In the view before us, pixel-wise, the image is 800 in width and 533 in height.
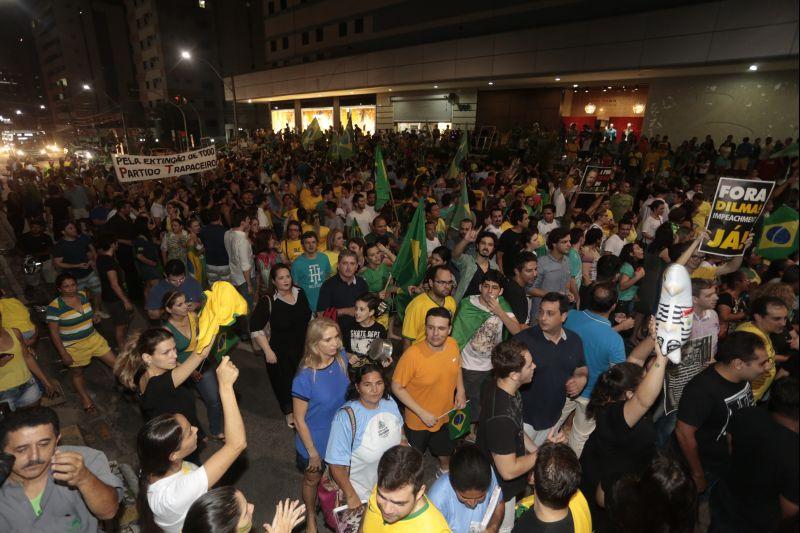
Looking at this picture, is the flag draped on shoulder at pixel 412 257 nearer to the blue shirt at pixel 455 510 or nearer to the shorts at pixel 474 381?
the shorts at pixel 474 381

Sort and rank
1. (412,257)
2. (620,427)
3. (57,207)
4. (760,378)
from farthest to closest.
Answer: (57,207)
(412,257)
(760,378)
(620,427)

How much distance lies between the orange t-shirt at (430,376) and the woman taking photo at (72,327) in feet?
13.3

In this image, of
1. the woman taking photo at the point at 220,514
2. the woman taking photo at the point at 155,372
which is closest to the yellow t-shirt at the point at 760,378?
the woman taking photo at the point at 220,514

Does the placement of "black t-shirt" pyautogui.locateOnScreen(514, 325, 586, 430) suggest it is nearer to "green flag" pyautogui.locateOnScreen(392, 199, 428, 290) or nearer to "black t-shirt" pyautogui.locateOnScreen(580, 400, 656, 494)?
"black t-shirt" pyautogui.locateOnScreen(580, 400, 656, 494)

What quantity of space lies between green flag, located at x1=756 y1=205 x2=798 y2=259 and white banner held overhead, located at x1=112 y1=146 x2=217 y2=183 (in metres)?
11.1

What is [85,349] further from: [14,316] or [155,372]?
[155,372]

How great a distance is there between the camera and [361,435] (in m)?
3.08

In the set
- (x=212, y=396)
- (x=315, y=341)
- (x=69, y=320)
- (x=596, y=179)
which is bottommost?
(x=212, y=396)

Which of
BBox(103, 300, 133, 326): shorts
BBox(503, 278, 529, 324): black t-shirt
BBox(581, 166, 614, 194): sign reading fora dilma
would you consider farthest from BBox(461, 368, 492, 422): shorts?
BBox(581, 166, 614, 194): sign reading fora dilma

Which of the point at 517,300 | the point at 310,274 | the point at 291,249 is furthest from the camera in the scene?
the point at 291,249

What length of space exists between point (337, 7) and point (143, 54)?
155 feet

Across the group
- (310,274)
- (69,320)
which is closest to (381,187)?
(310,274)

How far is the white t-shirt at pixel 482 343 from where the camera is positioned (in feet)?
14.7

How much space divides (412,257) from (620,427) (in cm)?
331
